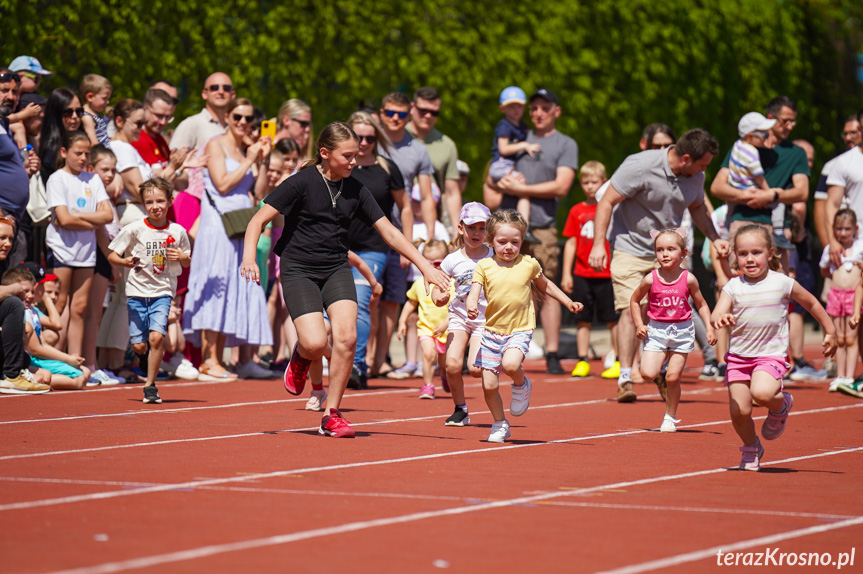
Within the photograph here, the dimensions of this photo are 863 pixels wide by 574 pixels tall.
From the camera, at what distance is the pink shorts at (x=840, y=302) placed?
14.8 m

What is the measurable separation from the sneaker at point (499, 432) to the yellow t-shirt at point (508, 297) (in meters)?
0.68

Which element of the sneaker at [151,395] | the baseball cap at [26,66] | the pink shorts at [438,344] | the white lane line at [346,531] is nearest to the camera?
the white lane line at [346,531]

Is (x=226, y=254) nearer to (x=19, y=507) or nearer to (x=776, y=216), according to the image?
(x=776, y=216)

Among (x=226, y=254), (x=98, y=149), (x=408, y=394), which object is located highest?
(x=98, y=149)

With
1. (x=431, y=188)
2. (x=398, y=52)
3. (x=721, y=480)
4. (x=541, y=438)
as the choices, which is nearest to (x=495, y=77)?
(x=398, y=52)

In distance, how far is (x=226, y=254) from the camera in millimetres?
14289

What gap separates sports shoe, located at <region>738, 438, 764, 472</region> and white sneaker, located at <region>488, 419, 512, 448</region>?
1766 millimetres

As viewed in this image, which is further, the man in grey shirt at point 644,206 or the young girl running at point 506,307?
the man in grey shirt at point 644,206

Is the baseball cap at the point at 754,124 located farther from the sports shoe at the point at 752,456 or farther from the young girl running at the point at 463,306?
the sports shoe at the point at 752,456

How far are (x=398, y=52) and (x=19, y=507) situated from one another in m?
15.4

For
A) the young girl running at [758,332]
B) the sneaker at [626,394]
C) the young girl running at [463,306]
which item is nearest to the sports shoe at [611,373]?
the sneaker at [626,394]

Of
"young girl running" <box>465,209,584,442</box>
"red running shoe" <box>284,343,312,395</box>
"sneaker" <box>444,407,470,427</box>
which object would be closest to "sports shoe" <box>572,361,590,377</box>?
"sneaker" <box>444,407,470,427</box>

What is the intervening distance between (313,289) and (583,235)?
22.2ft

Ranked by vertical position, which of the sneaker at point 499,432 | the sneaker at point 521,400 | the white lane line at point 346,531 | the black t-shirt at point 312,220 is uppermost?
the black t-shirt at point 312,220
